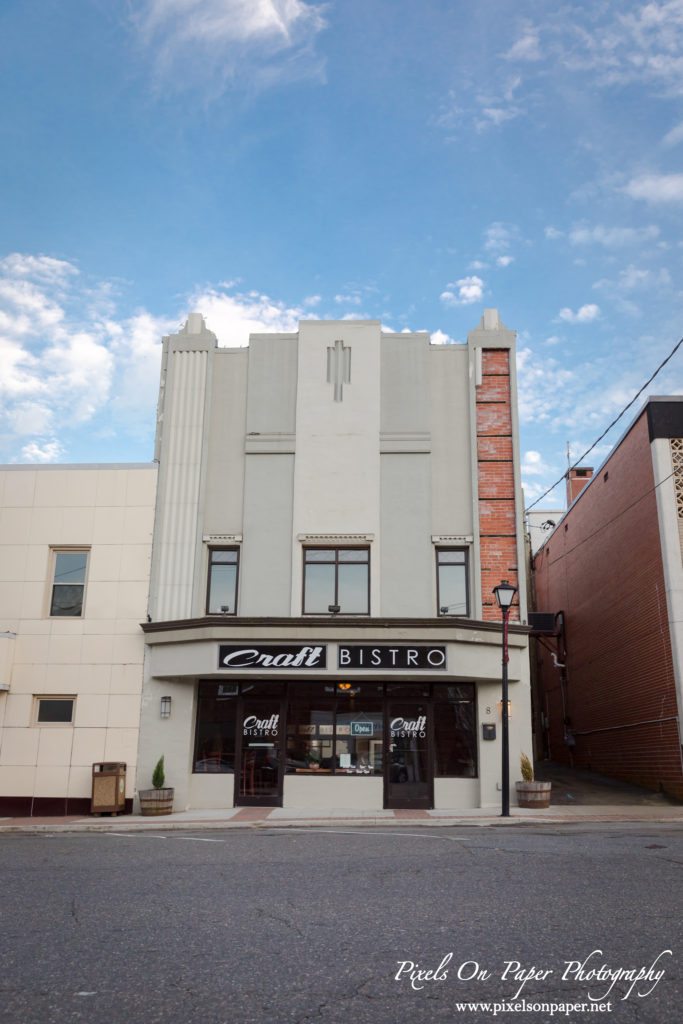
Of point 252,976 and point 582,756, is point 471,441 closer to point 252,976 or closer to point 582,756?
point 582,756

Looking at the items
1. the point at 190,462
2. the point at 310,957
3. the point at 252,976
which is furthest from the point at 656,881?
the point at 190,462

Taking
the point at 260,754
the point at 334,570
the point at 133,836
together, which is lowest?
the point at 133,836

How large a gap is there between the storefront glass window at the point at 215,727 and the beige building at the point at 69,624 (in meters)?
1.39

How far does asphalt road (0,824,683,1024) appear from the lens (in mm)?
4555

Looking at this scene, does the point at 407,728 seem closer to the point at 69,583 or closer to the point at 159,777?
the point at 159,777

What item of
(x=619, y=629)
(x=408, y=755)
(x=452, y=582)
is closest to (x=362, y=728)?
(x=408, y=755)

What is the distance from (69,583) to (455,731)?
30.6ft

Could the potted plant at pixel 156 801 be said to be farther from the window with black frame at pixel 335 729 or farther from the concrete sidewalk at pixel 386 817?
the window with black frame at pixel 335 729

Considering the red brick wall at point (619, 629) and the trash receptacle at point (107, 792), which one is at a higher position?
the red brick wall at point (619, 629)

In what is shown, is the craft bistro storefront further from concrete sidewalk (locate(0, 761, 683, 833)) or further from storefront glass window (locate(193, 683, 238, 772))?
concrete sidewalk (locate(0, 761, 683, 833))

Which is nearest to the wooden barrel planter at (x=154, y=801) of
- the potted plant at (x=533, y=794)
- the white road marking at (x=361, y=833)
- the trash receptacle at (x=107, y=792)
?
the trash receptacle at (x=107, y=792)

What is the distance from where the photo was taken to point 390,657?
1816cm

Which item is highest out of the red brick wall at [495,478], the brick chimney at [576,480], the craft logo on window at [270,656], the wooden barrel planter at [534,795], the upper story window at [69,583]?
the brick chimney at [576,480]

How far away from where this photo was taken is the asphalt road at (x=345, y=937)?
179 inches
